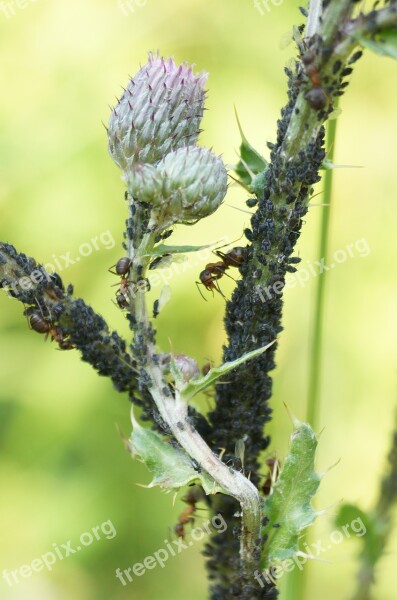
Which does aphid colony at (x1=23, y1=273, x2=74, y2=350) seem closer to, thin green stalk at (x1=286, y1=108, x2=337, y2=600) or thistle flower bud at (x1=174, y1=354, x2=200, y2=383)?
thistle flower bud at (x1=174, y1=354, x2=200, y2=383)

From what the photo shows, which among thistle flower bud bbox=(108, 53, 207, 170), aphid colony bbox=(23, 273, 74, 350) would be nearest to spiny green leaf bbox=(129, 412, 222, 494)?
aphid colony bbox=(23, 273, 74, 350)

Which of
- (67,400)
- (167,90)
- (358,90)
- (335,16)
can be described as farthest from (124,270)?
(358,90)

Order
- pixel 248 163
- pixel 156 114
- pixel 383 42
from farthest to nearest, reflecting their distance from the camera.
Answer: pixel 248 163 → pixel 156 114 → pixel 383 42

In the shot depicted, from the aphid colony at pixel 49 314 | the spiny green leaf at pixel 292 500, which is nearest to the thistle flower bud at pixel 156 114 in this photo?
the aphid colony at pixel 49 314

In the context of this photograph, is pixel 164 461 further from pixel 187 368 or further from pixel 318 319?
pixel 318 319

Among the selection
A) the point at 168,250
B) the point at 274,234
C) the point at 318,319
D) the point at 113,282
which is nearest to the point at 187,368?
the point at 168,250

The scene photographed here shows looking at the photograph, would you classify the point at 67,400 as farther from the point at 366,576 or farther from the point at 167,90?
the point at 167,90

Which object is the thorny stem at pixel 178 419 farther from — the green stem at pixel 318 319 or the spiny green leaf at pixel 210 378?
the green stem at pixel 318 319
